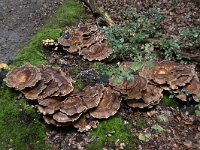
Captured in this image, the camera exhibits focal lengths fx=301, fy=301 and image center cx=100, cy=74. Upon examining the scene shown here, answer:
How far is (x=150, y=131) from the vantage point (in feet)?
19.5

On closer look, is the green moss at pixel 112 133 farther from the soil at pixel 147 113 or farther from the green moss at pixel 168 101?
the green moss at pixel 168 101

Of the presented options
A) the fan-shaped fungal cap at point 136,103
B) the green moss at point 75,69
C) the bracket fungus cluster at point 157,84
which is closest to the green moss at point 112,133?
the fan-shaped fungal cap at point 136,103

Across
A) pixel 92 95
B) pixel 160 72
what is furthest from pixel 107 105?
pixel 160 72

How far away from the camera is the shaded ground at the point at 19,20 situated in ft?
34.8

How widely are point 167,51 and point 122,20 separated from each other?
330 centimetres

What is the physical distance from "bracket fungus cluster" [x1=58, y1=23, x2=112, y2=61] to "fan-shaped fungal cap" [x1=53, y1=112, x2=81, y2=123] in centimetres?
203

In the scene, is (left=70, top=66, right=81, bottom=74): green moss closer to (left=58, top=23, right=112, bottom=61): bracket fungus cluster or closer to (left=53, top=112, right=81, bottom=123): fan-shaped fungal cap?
(left=58, top=23, right=112, bottom=61): bracket fungus cluster

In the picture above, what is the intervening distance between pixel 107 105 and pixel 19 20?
799 cm

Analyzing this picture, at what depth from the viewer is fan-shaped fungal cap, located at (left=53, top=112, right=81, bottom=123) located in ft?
17.7

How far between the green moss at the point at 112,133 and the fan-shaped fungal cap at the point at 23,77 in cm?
151

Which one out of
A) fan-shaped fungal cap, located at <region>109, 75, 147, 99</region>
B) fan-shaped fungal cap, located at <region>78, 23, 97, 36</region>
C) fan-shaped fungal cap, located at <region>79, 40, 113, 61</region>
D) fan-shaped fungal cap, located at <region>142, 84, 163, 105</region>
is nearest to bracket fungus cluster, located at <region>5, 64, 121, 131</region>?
fan-shaped fungal cap, located at <region>109, 75, 147, 99</region>

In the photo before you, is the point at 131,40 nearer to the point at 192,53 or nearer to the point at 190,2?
the point at 192,53

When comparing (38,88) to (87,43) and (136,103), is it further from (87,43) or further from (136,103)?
(87,43)

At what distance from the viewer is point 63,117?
544cm
